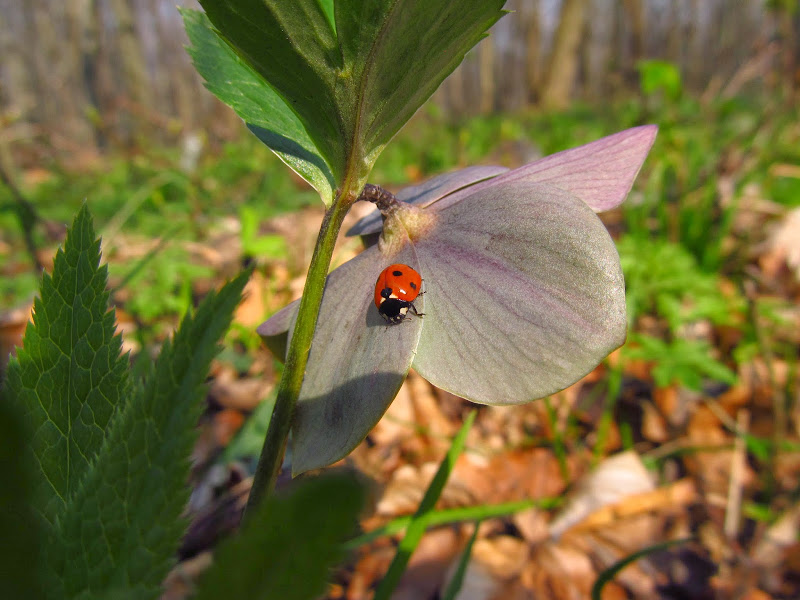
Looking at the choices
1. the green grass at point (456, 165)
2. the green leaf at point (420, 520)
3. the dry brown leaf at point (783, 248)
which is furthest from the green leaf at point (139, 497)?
the dry brown leaf at point (783, 248)

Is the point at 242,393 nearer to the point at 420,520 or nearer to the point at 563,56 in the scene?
the point at 420,520

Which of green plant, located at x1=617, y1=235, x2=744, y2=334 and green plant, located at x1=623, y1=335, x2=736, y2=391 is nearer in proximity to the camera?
green plant, located at x1=623, y1=335, x2=736, y2=391

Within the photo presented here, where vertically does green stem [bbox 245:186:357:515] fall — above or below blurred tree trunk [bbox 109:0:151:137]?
below

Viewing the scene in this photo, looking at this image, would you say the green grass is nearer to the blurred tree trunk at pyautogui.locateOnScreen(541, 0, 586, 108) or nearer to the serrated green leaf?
the serrated green leaf

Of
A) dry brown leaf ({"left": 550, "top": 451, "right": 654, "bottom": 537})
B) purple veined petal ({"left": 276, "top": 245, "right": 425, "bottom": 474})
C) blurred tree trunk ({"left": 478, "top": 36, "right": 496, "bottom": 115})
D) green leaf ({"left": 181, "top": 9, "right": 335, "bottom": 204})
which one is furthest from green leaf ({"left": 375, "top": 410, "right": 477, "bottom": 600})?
blurred tree trunk ({"left": 478, "top": 36, "right": 496, "bottom": 115})

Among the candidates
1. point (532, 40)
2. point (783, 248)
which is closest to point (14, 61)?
point (532, 40)

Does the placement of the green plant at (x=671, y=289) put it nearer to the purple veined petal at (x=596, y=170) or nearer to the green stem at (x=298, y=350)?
the purple veined petal at (x=596, y=170)
